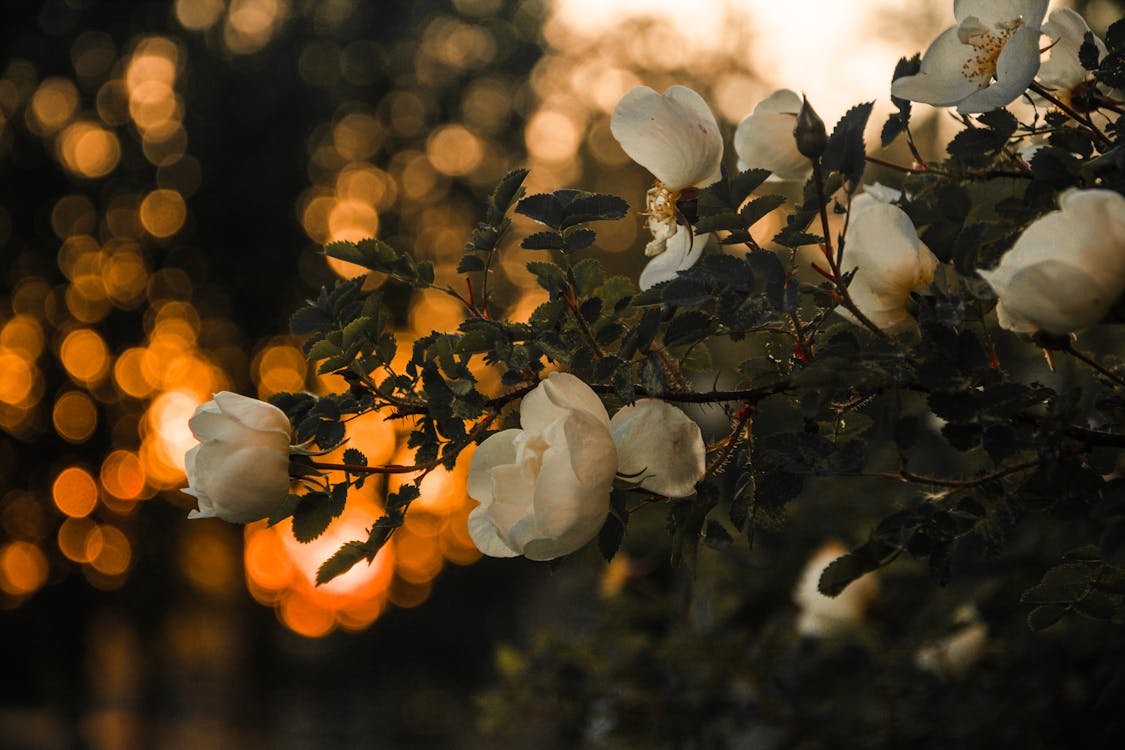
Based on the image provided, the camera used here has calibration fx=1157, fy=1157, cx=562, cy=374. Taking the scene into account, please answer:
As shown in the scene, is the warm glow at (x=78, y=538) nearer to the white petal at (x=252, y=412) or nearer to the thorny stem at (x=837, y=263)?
the white petal at (x=252, y=412)

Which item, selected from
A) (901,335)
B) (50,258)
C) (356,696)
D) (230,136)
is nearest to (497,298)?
(230,136)

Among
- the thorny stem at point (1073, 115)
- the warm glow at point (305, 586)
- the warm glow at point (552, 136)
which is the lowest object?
the warm glow at point (305, 586)

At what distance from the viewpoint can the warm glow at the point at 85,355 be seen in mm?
8844

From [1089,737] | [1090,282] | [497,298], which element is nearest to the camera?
[1090,282]

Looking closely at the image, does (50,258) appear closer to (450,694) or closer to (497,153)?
(497,153)

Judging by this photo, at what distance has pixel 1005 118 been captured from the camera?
98 centimetres

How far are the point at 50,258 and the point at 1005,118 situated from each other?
352 inches

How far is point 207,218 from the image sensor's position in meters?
9.08

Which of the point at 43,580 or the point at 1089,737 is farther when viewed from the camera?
Answer: the point at 43,580

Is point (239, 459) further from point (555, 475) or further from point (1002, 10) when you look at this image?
point (1002, 10)

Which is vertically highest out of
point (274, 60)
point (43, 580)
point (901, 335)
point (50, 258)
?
point (901, 335)

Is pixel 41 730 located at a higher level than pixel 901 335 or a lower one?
lower

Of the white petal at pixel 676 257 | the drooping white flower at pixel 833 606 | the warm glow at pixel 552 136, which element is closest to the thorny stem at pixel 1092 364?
the white petal at pixel 676 257

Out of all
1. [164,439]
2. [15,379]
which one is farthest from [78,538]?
[15,379]
